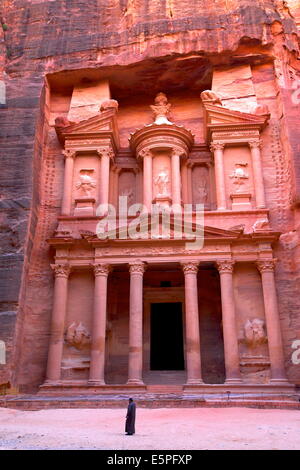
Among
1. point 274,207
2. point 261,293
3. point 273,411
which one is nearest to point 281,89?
point 274,207

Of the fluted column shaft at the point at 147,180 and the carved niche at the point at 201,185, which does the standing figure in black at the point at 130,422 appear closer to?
the fluted column shaft at the point at 147,180

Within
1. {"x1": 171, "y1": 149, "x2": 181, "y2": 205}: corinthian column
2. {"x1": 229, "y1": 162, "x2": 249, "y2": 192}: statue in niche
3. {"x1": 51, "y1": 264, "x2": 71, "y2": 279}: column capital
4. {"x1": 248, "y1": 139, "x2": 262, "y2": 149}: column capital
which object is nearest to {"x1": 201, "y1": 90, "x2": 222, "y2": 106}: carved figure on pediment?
{"x1": 248, "y1": 139, "x2": 262, "y2": 149}: column capital

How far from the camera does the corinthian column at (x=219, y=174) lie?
737 inches

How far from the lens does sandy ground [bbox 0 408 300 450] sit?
7.18 m

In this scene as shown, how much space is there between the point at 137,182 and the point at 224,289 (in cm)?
732

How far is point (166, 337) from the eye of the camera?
18781 millimetres

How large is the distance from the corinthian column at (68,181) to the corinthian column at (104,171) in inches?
52.7

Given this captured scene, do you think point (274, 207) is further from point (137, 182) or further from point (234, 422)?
point (234, 422)

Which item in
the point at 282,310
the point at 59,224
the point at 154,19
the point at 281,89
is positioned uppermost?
the point at 154,19

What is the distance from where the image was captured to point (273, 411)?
12.0 m

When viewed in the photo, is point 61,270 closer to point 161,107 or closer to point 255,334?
point 255,334

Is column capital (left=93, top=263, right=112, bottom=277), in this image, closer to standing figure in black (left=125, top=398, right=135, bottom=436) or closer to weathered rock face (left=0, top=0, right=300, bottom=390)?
weathered rock face (left=0, top=0, right=300, bottom=390)

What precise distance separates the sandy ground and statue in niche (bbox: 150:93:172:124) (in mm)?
13765

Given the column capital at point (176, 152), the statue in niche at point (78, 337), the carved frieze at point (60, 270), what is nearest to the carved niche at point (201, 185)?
the column capital at point (176, 152)
